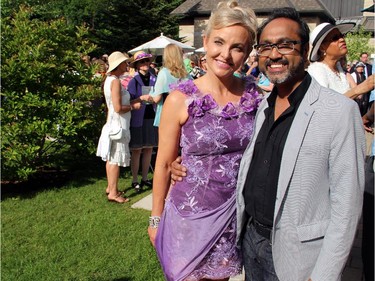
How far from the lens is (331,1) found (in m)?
43.9

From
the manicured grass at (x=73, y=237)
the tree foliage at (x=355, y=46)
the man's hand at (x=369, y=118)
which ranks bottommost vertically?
the manicured grass at (x=73, y=237)

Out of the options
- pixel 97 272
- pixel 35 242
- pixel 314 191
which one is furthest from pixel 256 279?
pixel 35 242

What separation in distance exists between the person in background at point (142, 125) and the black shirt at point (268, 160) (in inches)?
168

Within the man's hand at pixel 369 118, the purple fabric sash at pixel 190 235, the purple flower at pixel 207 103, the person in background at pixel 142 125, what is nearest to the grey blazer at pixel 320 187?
the purple fabric sash at pixel 190 235

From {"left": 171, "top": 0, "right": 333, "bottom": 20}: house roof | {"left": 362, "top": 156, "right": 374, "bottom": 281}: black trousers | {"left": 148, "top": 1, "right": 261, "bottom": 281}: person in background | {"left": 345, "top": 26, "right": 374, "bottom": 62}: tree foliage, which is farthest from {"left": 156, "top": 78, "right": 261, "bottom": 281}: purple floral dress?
{"left": 171, "top": 0, "right": 333, "bottom": 20}: house roof

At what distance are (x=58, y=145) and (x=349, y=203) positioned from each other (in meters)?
5.74

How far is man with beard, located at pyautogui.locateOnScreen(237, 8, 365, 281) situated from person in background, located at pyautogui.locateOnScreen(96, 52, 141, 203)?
12.4 feet

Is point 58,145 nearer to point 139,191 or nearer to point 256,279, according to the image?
point 139,191

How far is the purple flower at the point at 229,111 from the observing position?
2.16m

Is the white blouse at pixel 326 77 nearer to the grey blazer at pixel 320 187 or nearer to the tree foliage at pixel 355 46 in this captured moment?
the grey blazer at pixel 320 187

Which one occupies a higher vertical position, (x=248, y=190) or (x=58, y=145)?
(x=248, y=190)

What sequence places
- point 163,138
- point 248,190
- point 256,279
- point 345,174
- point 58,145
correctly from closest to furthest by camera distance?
point 345,174
point 248,190
point 256,279
point 163,138
point 58,145

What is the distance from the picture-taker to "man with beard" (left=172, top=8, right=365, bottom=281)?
5.33 feet

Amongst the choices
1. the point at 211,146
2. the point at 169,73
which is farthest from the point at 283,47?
the point at 169,73
